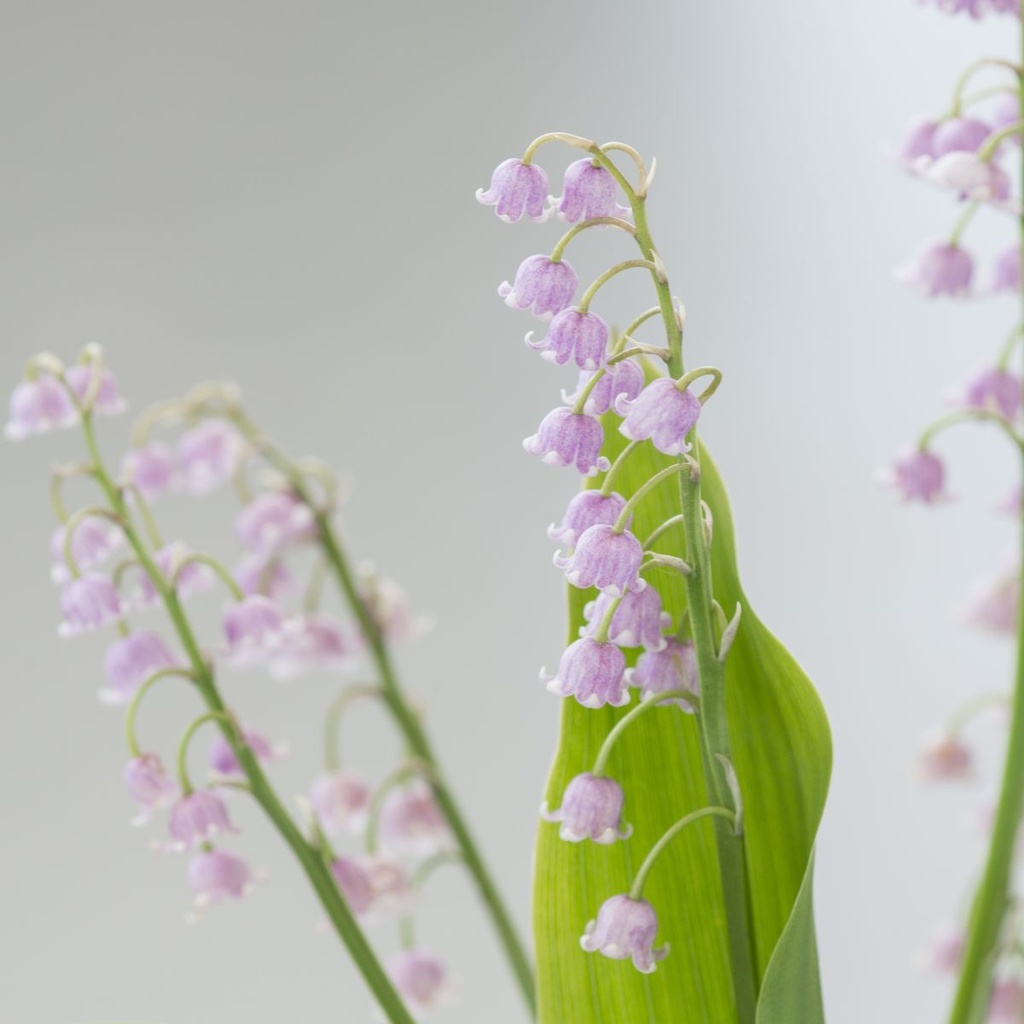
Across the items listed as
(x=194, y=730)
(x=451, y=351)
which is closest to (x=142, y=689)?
(x=194, y=730)

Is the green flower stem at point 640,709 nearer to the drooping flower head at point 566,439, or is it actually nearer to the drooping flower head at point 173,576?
the drooping flower head at point 566,439

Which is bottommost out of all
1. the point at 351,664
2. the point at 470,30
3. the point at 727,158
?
the point at 351,664

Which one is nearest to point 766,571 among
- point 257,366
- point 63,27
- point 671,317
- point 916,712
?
point 916,712

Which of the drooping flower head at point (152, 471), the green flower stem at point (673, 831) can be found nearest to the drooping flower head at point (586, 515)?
the green flower stem at point (673, 831)

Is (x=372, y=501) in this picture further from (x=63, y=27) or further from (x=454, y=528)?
(x=63, y=27)

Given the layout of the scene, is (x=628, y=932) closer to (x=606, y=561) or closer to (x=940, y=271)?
(x=606, y=561)
